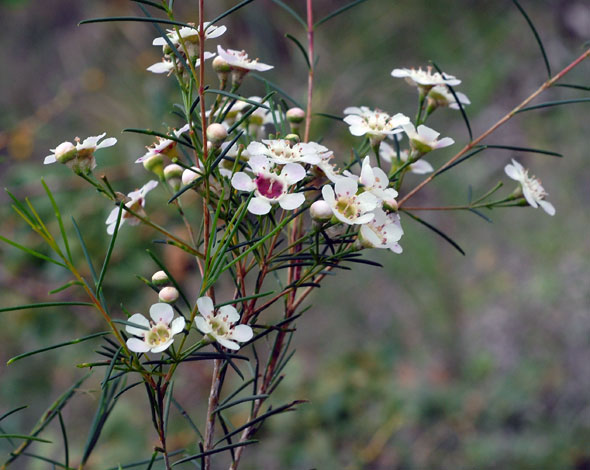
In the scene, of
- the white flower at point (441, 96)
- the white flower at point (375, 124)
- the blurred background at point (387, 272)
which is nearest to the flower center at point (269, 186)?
the white flower at point (375, 124)

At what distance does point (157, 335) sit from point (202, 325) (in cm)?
4

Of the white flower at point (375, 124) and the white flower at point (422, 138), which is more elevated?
the white flower at point (375, 124)

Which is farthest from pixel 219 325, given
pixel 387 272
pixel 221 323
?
pixel 387 272

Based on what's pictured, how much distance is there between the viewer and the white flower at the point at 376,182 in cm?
43

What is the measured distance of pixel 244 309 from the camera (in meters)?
0.46

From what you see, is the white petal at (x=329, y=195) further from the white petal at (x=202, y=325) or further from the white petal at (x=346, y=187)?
the white petal at (x=202, y=325)

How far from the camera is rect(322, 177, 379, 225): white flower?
0.41 meters

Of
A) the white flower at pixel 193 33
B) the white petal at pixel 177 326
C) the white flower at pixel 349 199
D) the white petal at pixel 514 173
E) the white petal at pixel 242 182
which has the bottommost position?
the white petal at pixel 177 326

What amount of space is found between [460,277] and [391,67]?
3.23 feet

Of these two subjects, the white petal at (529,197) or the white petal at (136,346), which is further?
the white petal at (529,197)

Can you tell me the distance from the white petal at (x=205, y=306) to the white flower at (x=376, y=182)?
0.15 meters

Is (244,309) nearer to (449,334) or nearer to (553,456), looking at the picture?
(553,456)

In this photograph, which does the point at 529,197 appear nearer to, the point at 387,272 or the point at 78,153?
the point at 78,153

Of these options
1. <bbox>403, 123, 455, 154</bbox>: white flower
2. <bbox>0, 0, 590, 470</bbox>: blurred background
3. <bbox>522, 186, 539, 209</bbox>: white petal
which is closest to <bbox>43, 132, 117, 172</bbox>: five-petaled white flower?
<bbox>403, 123, 455, 154</bbox>: white flower
